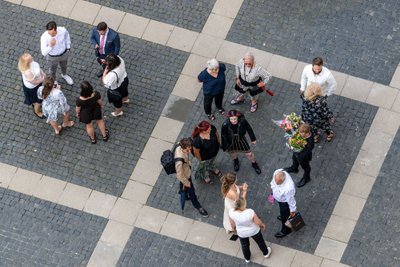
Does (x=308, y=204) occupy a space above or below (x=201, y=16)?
below

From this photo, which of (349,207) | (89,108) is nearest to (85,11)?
(89,108)

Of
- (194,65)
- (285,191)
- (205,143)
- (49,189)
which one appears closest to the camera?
(285,191)

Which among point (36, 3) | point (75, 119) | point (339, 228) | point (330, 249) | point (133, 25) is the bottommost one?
point (330, 249)

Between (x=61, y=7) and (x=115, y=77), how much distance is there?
314 centimetres

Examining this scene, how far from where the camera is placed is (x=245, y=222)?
1530 cm

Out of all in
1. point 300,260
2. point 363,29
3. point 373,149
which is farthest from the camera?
point 363,29

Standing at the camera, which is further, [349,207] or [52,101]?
[52,101]

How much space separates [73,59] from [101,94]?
1008 mm

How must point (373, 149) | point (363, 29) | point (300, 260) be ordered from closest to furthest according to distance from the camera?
point (300, 260), point (373, 149), point (363, 29)

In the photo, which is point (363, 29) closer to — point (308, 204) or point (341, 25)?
point (341, 25)

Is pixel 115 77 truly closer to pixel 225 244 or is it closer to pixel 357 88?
pixel 225 244

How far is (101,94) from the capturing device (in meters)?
18.7

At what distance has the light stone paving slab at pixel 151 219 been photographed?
17125 mm

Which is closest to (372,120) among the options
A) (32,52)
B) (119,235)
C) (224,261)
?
(224,261)
